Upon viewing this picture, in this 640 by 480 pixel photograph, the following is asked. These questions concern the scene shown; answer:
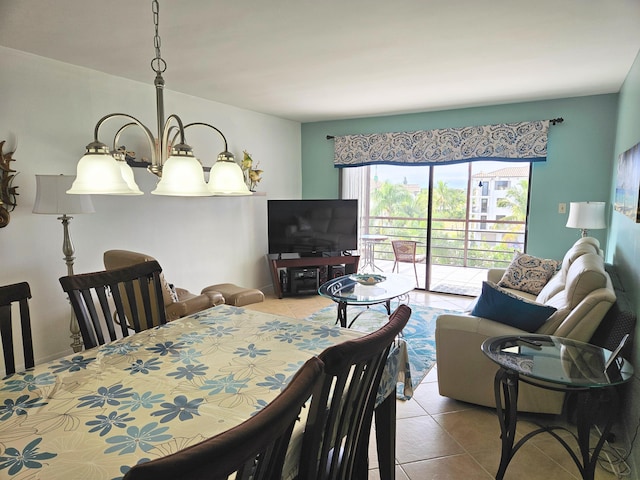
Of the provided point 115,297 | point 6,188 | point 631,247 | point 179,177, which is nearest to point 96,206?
point 6,188

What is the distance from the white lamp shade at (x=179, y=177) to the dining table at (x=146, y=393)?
66 centimetres

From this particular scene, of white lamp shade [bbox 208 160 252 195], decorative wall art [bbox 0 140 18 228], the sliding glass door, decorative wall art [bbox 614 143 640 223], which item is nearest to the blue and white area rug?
the sliding glass door

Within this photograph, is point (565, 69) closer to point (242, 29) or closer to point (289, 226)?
point (242, 29)

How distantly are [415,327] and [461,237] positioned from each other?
2341 mm

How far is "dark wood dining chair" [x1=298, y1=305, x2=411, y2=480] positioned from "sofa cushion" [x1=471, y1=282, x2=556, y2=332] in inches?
53.0

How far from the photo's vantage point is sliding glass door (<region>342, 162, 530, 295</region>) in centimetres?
539

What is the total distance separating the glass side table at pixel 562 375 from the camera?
1.74m

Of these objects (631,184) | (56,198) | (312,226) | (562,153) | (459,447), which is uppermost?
(562,153)

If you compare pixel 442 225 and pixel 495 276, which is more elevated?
pixel 442 225

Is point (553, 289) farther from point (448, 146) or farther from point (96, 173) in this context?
point (96, 173)

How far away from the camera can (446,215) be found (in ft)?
19.1

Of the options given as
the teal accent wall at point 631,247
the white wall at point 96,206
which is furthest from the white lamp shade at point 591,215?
the white wall at point 96,206

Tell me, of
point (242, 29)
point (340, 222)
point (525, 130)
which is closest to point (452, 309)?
point (340, 222)

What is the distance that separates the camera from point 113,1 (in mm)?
2121
